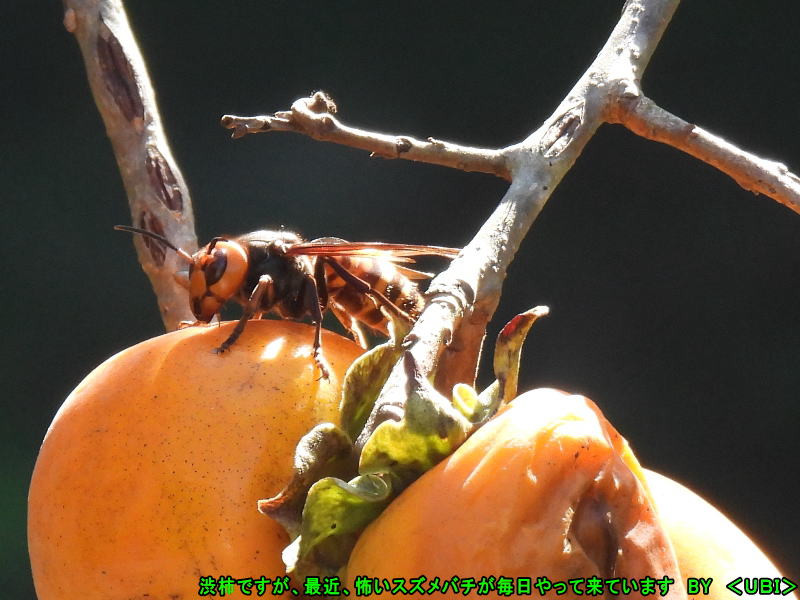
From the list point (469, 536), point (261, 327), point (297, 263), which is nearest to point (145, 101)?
point (297, 263)

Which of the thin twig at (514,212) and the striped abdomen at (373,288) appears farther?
the striped abdomen at (373,288)

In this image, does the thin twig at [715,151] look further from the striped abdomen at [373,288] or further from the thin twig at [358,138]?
the striped abdomen at [373,288]

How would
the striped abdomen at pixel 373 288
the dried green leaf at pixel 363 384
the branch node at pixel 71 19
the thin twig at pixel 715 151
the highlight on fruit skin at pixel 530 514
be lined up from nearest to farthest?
the highlight on fruit skin at pixel 530 514 < the dried green leaf at pixel 363 384 < the thin twig at pixel 715 151 < the striped abdomen at pixel 373 288 < the branch node at pixel 71 19

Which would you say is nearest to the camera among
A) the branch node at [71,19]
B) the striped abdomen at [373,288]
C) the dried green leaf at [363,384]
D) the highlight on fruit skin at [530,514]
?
the highlight on fruit skin at [530,514]

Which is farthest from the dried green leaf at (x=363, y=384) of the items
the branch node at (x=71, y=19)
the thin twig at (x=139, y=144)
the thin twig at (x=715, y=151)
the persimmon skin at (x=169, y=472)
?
the branch node at (x=71, y=19)

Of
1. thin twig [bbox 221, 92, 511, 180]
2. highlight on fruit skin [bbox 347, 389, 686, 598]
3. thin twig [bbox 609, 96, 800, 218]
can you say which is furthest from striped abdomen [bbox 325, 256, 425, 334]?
highlight on fruit skin [bbox 347, 389, 686, 598]

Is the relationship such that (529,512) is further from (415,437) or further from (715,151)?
(715,151)
